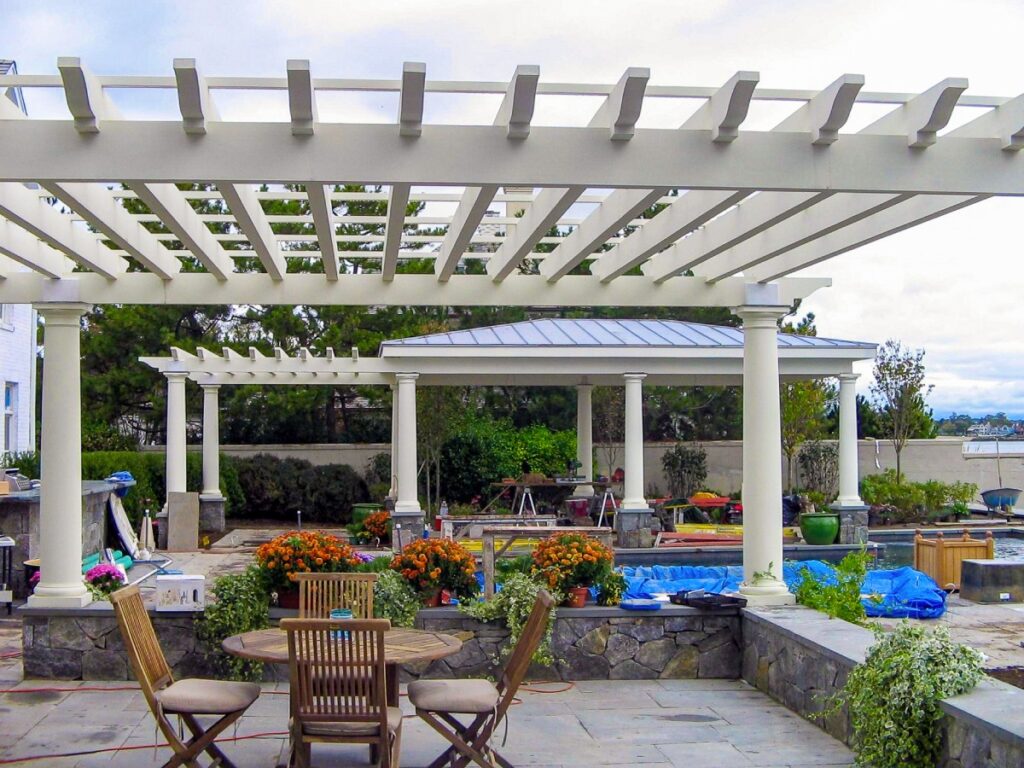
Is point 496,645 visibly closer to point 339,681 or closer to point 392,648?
point 392,648

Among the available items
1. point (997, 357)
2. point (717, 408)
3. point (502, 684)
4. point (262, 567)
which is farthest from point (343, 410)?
point (502, 684)

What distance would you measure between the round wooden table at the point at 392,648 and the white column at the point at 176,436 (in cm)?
1232

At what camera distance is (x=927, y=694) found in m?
5.37

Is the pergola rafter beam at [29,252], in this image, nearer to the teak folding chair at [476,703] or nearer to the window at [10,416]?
the teak folding chair at [476,703]

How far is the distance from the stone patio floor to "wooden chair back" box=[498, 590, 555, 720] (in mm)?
567

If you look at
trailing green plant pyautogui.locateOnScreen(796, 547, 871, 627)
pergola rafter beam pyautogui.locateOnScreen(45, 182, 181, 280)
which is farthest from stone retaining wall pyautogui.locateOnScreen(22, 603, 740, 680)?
pergola rafter beam pyautogui.locateOnScreen(45, 182, 181, 280)

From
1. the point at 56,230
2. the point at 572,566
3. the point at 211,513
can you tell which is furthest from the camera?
the point at 211,513

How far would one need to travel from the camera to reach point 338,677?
17.5 ft

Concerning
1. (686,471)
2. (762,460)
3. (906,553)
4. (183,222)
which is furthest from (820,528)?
(183,222)

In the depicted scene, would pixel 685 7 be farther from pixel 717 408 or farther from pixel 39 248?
pixel 717 408

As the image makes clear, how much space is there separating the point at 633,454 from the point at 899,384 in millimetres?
9413

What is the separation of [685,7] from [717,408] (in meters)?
22.3

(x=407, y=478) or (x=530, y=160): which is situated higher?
(x=530, y=160)

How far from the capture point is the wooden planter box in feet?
46.2
